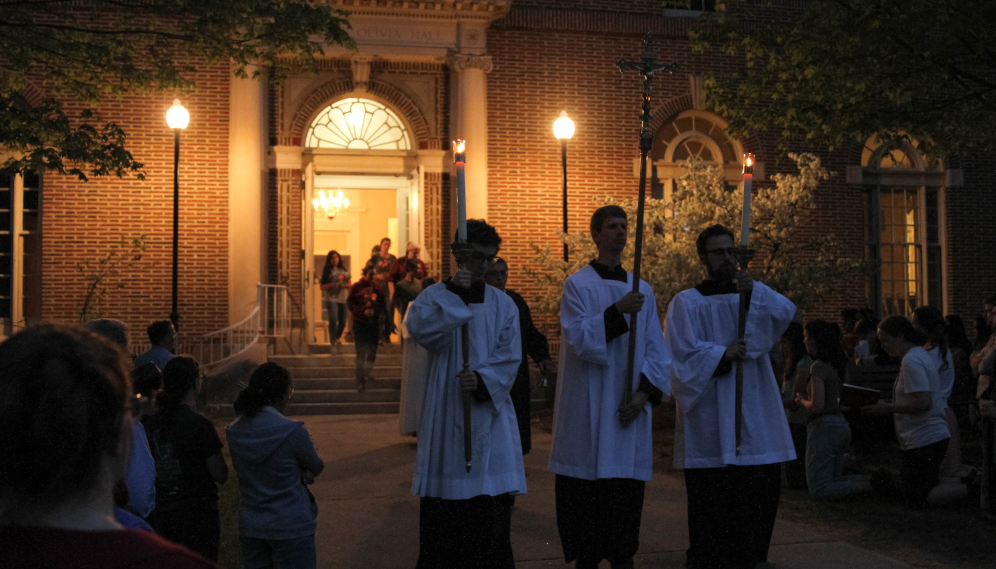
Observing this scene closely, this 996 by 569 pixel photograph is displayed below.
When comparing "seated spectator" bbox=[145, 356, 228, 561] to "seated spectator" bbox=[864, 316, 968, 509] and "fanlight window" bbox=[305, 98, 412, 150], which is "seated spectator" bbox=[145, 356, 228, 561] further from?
"fanlight window" bbox=[305, 98, 412, 150]

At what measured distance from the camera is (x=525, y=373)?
21.4ft

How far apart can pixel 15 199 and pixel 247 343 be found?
469 centimetres

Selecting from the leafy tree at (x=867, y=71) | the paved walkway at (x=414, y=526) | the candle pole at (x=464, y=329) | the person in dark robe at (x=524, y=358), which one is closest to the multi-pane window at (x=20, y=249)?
the paved walkway at (x=414, y=526)

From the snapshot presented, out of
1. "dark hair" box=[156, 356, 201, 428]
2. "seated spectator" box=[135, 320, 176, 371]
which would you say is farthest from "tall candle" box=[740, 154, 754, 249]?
"seated spectator" box=[135, 320, 176, 371]

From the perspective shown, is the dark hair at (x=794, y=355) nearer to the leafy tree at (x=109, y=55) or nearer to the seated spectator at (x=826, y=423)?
the seated spectator at (x=826, y=423)

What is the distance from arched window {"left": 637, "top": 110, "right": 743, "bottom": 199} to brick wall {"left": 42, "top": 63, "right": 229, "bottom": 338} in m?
7.80

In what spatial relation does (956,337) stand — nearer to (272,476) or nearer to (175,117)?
(272,476)

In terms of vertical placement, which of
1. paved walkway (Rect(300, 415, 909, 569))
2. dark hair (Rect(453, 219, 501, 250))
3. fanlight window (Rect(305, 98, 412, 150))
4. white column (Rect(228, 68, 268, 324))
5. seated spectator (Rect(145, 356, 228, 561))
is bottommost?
paved walkway (Rect(300, 415, 909, 569))

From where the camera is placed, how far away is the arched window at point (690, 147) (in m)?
17.7

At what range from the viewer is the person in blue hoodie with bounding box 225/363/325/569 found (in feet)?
14.2

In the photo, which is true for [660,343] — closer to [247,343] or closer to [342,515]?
[342,515]

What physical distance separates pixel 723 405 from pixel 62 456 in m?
4.39

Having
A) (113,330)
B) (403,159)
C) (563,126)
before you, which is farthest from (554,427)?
(403,159)

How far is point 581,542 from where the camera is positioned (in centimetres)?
510
